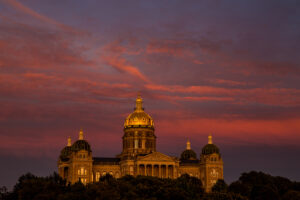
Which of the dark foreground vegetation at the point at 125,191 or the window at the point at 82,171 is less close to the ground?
the window at the point at 82,171

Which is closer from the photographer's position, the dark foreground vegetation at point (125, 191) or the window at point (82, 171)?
the dark foreground vegetation at point (125, 191)

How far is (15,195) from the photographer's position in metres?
140

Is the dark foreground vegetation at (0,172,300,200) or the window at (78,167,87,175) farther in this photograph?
the window at (78,167,87,175)

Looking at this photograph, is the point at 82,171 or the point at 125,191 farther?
the point at 82,171

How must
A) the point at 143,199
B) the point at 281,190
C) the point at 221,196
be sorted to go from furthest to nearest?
the point at 281,190 → the point at 221,196 → the point at 143,199

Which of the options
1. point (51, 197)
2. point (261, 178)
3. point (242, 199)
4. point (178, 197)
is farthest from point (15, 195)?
point (261, 178)

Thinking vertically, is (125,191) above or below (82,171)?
below

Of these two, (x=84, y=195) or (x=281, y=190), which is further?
(x=281, y=190)

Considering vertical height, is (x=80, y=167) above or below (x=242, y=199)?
above

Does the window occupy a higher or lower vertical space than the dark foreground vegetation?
higher

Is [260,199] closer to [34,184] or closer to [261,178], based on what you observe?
[261,178]

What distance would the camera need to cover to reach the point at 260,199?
150375 mm

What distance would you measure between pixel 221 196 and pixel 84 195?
37817mm

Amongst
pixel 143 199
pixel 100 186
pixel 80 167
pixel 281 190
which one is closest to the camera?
pixel 143 199
